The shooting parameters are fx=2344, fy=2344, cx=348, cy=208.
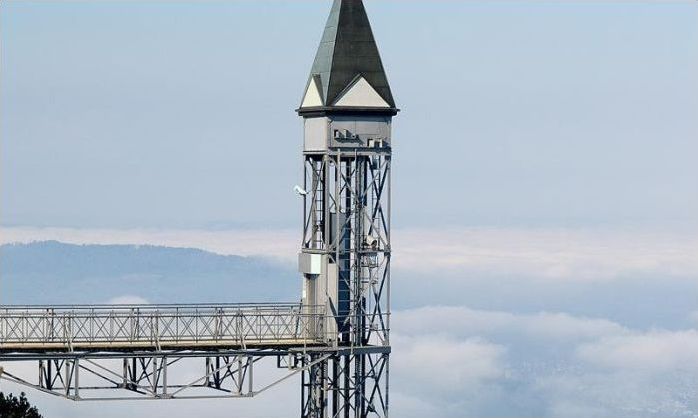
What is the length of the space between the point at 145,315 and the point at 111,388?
2.97 metres

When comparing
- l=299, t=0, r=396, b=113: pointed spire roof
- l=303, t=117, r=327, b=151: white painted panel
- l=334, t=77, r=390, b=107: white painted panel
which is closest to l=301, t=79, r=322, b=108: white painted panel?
l=299, t=0, r=396, b=113: pointed spire roof

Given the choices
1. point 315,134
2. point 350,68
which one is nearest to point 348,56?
point 350,68

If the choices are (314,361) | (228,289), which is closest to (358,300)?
(314,361)

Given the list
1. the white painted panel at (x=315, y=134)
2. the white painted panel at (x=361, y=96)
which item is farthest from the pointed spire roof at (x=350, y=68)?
the white painted panel at (x=315, y=134)

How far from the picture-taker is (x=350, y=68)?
8812 cm

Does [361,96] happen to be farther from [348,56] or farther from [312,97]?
[312,97]

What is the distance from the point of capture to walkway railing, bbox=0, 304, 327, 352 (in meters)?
86.0

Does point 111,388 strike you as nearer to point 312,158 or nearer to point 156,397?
point 156,397

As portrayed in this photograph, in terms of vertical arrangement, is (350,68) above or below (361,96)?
above

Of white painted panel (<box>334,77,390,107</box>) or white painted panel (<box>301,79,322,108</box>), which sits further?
white painted panel (<box>301,79,322,108</box>)

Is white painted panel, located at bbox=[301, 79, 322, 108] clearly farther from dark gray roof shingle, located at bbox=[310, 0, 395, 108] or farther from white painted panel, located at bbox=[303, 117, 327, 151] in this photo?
white painted panel, located at bbox=[303, 117, 327, 151]

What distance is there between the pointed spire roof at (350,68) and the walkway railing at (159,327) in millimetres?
8110

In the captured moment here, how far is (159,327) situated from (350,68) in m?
12.1

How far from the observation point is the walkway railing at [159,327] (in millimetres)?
86000
